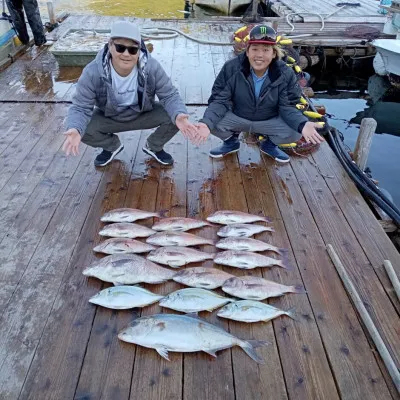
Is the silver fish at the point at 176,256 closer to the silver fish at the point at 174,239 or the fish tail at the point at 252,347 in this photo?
the silver fish at the point at 174,239

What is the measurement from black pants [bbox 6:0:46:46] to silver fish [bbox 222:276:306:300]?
23.7 feet

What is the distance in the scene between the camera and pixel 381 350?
204cm

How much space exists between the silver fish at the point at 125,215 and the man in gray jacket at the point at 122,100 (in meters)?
0.54

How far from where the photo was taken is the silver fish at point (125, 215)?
2.98 metres

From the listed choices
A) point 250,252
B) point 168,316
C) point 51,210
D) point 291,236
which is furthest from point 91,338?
point 291,236

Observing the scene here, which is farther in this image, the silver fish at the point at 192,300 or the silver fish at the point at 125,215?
the silver fish at the point at 125,215

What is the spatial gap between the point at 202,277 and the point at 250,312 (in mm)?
382

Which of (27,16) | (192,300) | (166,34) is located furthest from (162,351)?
(166,34)

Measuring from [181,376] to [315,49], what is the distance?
950 centimetres

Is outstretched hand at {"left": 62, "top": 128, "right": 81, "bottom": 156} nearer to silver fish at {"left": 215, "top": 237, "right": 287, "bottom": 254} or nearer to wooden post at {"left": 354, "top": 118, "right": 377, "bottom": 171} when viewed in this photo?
silver fish at {"left": 215, "top": 237, "right": 287, "bottom": 254}

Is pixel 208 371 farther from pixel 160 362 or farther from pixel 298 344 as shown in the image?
pixel 298 344

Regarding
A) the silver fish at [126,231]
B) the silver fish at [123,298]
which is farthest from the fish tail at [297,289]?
the silver fish at [126,231]

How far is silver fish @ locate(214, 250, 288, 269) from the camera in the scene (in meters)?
2.60

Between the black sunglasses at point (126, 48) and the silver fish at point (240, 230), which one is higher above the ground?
the black sunglasses at point (126, 48)
